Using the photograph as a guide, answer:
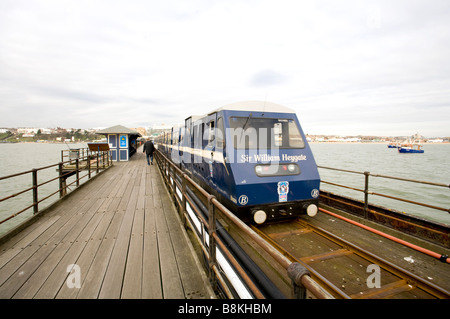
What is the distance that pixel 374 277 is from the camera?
313cm

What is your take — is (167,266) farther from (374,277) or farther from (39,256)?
(374,277)

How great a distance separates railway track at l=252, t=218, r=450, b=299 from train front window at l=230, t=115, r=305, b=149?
71.1 inches

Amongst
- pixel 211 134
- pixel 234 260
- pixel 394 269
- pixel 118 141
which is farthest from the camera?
pixel 118 141

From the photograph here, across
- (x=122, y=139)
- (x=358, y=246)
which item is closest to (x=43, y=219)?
(x=358, y=246)

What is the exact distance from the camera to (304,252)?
3805mm

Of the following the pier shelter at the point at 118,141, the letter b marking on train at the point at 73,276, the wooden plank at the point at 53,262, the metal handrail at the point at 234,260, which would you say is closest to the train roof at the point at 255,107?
the metal handrail at the point at 234,260

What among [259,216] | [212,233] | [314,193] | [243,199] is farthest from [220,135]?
[212,233]

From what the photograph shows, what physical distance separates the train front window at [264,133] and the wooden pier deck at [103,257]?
7.47 ft

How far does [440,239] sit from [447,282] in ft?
3.76

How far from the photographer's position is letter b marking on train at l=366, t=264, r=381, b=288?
2.97m

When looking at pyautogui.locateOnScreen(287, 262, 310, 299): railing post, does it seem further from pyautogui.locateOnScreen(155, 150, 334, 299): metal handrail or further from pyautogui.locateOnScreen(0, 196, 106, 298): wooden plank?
pyautogui.locateOnScreen(0, 196, 106, 298): wooden plank

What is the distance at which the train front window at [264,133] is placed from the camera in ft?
16.1

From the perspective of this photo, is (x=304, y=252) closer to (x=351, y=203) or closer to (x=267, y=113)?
(x=351, y=203)

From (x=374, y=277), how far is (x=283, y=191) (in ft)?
6.46
